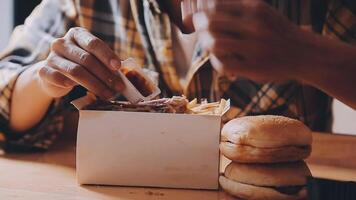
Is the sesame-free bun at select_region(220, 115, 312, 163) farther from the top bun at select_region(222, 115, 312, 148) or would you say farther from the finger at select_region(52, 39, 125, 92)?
the finger at select_region(52, 39, 125, 92)

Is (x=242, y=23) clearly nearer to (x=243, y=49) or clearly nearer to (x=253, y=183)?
(x=243, y=49)

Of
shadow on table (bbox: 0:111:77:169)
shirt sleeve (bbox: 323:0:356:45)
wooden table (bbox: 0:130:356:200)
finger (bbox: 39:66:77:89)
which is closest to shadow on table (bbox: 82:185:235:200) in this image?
wooden table (bbox: 0:130:356:200)

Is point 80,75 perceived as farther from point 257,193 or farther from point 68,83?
point 257,193

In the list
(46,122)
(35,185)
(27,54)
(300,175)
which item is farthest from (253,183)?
(27,54)

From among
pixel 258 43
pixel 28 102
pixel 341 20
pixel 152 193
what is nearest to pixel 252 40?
pixel 258 43

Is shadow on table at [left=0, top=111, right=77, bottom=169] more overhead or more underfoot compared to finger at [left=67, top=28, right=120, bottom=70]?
more underfoot

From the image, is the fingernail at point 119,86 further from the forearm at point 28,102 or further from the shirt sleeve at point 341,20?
the shirt sleeve at point 341,20
